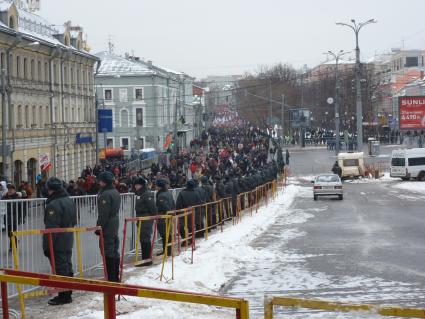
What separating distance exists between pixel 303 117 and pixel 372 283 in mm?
78630

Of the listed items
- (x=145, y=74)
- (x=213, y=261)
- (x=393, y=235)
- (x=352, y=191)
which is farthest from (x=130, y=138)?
(x=213, y=261)

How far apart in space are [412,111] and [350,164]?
39.2 feet

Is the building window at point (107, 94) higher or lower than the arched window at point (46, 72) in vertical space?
higher

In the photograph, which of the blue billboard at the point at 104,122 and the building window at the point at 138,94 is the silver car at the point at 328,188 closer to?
the blue billboard at the point at 104,122

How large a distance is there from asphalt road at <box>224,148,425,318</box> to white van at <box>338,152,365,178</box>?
23.6 metres

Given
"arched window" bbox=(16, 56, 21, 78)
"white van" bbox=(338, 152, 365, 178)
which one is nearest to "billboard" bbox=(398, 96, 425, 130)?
"white van" bbox=(338, 152, 365, 178)

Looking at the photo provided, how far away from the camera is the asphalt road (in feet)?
43.1

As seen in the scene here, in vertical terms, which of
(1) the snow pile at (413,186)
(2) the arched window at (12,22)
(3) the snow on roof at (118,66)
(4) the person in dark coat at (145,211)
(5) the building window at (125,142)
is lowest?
(1) the snow pile at (413,186)

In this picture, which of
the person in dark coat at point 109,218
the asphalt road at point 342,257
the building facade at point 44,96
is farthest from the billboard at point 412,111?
the person in dark coat at point 109,218

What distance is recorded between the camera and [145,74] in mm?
86438

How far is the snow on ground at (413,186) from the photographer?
46394 mm

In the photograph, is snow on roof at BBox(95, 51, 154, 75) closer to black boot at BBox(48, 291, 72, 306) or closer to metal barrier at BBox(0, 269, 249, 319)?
black boot at BBox(48, 291, 72, 306)

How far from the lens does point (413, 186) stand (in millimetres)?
49594

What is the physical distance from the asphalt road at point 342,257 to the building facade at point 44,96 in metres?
14.2
